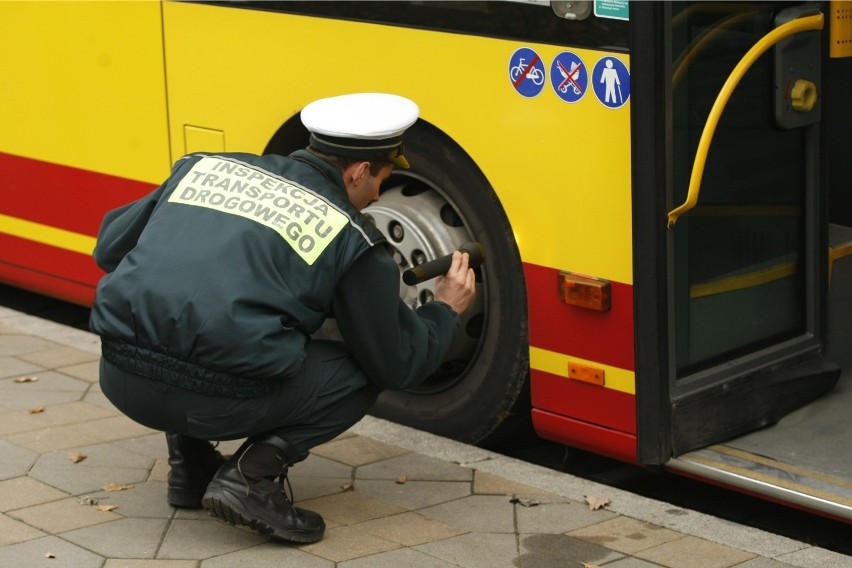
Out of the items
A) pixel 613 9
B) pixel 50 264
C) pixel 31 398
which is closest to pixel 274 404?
pixel 613 9

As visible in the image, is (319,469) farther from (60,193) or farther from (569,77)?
(60,193)

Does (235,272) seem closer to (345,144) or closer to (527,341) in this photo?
(345,144)

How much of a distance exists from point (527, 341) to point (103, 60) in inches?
84.4

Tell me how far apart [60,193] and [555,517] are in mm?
2866

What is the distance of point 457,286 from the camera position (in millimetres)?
3969

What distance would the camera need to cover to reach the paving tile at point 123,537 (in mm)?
3725

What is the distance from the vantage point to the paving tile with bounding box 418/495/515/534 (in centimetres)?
396

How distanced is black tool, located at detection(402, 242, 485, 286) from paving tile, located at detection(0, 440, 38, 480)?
1.37 m

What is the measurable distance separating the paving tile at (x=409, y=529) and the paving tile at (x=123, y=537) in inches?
22.8

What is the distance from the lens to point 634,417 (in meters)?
4.16

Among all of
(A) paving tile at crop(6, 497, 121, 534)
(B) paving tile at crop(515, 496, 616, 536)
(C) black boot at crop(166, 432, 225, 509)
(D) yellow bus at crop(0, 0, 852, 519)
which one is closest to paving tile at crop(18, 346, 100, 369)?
(D) yellow bus at crop(0, 0, 852, 519)

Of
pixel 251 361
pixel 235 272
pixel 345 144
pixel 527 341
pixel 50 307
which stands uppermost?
pixel 345 144

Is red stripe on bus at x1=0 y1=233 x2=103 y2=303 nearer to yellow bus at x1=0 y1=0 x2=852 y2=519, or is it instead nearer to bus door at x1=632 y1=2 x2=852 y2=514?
yellow bus at x1=0 y1=0 x2=852 y2=519

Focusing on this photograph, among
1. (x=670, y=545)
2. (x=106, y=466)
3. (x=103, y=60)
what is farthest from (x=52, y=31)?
(x=670, y=545)
